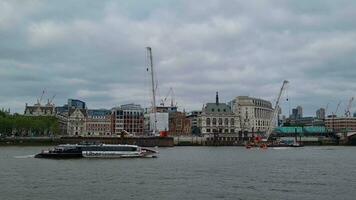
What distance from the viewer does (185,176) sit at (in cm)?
7138

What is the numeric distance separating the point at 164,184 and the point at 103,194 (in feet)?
34.3

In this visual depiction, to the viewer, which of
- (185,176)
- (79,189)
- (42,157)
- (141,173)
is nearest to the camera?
(79,189)

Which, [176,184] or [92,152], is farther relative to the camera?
[92,152]

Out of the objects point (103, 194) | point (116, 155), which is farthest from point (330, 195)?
point (116, 155)

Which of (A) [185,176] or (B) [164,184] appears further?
(A) [185,176]

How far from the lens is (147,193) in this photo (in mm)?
53406

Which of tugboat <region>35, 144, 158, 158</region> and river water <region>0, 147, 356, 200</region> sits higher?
tugboat <region>35, 144, 158, 158</region>

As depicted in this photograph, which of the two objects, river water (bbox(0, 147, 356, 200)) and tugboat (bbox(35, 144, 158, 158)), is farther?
tugboat (bbox(35, 144, 158, 158))

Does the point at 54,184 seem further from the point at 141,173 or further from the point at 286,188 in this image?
the point at 286,188

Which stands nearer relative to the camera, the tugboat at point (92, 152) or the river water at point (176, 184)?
the river water at point (176, 184)

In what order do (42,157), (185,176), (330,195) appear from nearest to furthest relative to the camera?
(330,195) → (185,176) → (42,157)

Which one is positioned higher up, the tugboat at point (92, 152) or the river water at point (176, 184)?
the tugboat at point (92, 152)

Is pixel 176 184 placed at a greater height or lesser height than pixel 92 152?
lesser

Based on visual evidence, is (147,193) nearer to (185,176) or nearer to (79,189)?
(79,189)
